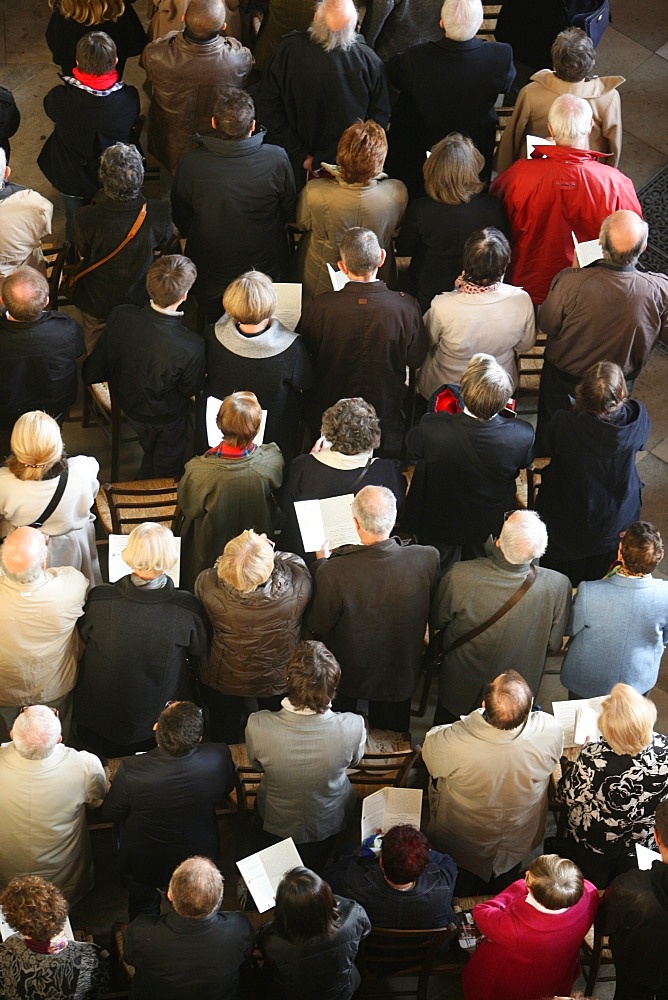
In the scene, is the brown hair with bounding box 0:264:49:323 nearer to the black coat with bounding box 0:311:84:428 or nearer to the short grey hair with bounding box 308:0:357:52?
the black coat with bounding box 0:311:84:428

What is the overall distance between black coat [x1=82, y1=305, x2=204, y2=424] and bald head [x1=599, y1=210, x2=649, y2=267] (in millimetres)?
2039

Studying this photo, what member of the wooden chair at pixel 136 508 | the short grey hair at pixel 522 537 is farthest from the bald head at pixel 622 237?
the wooden chair at pixel 136 508

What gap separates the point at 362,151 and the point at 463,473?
173 cm

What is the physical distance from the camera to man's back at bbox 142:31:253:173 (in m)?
6.92

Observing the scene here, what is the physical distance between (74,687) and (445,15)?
4.09 m

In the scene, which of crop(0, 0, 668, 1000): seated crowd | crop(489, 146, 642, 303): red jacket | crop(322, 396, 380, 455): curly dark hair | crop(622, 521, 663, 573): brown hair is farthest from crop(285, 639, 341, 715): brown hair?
crop(489, 146, 642, 303): red jacket

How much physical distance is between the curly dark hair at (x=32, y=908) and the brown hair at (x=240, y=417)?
6.69ft

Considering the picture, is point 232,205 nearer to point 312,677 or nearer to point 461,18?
point 461,18

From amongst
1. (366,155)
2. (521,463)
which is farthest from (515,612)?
(366,155)

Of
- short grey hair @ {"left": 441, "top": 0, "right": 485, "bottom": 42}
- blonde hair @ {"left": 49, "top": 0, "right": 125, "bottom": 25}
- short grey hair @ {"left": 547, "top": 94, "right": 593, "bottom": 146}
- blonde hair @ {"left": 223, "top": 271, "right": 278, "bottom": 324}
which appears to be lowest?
blonde hair @ {"left": 223, "top": 271, "right": 278, "bottom": 324}

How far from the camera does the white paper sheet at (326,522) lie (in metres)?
5.32

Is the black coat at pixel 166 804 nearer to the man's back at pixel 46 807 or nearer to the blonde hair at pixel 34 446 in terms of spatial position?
the man's back at pixel 46 807

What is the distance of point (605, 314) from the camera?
20.3ft

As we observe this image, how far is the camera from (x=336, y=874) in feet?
15.8
